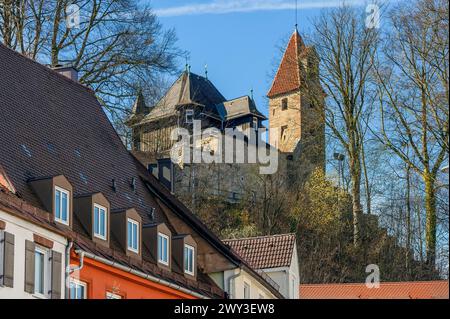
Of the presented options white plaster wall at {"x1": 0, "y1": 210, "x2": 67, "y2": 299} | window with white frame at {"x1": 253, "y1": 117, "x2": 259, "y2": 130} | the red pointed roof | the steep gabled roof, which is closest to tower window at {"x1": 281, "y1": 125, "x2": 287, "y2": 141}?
window with white frame at {"x1": 253, "y1": 117, "x2": 259, "y2": 130}

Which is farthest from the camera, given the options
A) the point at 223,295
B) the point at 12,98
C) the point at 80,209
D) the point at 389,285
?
the point at 389,285

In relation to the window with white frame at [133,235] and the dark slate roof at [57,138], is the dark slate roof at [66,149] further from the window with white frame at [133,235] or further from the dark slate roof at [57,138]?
the window with white frame at [133,235]

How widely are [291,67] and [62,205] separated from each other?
47.3m

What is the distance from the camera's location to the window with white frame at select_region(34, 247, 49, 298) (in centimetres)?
2842

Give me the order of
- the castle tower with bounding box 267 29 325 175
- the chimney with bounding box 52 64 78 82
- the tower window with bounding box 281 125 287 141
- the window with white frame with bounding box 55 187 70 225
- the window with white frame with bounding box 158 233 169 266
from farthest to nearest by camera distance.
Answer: the tower window with bounding box 281 125 287 141 < the castle tower with bounding box 267 29 325 175 < the chimney with bounding box 52 64 78 82 < the window with white frame with bounding box 158 233 169 266 < the window with white frame with bounding box 55 187 70 225

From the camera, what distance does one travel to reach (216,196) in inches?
2798

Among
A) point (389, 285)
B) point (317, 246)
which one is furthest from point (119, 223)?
point (317, 246)

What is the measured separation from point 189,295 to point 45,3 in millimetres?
20270

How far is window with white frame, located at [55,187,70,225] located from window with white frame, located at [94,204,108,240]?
119cm

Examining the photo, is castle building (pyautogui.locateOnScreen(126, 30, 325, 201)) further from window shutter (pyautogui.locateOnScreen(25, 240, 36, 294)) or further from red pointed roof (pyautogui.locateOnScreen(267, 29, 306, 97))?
window shutter (pyautogui.locateOnScreen(25, 240, 36, 294))

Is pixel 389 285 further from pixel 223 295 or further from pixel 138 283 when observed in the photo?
pixel 138 283

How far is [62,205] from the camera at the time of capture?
102 feet

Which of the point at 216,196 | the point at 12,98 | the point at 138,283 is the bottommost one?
the point at 138,283

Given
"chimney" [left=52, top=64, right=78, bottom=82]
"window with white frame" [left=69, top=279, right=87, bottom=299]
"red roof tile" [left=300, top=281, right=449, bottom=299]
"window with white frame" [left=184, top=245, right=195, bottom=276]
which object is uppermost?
"chimney" [left=52, top=64, right=78, bottom=82]
